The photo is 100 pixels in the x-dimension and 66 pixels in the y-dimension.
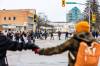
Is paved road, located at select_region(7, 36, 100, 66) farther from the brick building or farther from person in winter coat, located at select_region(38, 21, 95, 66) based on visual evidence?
the brick building

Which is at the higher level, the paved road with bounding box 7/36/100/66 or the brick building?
the paved road with bounding box 7/36/100/66

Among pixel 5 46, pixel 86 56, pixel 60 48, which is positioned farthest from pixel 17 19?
pixel 86 56

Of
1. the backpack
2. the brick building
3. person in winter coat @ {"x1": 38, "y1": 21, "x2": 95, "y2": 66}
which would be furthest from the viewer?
the brick building

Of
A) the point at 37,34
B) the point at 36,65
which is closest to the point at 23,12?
the point at 37,34

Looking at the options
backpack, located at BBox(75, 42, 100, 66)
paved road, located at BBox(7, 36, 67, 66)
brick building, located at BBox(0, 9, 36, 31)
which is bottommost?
brick building, located at BBox(0, 9, 36, 31)

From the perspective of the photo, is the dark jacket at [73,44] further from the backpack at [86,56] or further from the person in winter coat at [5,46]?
the person in winter coat at [5,46]

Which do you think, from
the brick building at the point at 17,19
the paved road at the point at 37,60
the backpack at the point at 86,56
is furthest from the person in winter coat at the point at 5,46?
the brick building at the point at 17,19

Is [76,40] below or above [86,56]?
above

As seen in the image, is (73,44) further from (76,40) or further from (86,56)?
(86,56)

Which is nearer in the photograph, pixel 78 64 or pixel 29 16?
pixel 78 64

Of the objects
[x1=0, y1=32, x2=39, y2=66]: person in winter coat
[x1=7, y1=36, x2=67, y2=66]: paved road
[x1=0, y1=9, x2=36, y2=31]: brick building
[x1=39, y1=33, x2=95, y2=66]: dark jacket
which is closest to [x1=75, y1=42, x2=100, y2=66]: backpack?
[x1=39, y1=33, x2=95, y2=66]: dark jacket

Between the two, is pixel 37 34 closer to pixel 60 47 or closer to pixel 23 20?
pixel 23 20

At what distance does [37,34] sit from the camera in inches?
3789

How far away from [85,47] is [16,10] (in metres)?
151
